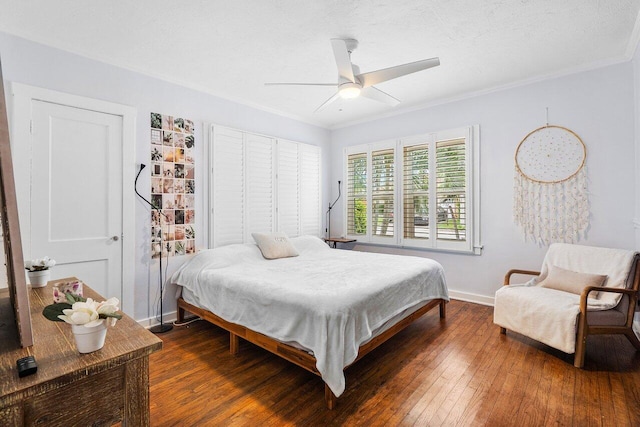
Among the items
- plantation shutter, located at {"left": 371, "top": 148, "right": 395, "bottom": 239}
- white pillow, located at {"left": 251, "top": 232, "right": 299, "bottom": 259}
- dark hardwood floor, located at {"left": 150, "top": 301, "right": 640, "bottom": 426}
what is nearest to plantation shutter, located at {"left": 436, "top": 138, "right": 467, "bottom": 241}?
plantation shutter, located at {"left": 371, "top": 148, "right": 395, "bottom": 239}

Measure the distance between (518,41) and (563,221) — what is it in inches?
77.7

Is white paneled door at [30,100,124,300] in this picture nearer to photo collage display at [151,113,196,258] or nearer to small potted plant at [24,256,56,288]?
photo collage display at [151,113,196,258]

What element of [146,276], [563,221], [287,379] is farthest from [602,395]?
[146,276]

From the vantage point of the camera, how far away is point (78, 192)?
2812 mm

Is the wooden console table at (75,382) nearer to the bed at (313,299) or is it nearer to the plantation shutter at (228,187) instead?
the bed at (313,299)

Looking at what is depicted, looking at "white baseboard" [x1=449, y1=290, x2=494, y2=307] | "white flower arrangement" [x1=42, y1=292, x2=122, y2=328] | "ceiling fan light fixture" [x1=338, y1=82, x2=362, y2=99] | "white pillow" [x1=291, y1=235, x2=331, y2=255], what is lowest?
"white baseboard" [x1=449, y1=290, x2=494, y2=307]

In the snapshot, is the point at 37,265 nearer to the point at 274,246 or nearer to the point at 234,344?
the point at 234,344

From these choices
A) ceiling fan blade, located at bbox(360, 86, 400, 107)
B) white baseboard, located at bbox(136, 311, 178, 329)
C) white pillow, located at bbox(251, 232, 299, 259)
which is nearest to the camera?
ceiling fan blade, located at bbox(360, 86, 400, 107)

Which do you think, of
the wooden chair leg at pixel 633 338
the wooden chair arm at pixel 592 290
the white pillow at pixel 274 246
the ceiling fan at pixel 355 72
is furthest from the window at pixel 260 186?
the wooden chair leg at pixel 633 338

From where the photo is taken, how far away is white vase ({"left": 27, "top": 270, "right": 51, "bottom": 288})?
6.17 feet

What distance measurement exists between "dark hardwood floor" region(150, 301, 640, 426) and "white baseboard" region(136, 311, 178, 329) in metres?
0.45

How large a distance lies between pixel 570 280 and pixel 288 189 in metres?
3.52

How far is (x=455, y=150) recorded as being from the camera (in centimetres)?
412

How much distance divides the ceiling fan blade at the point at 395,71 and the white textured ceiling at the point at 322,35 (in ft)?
1.04
